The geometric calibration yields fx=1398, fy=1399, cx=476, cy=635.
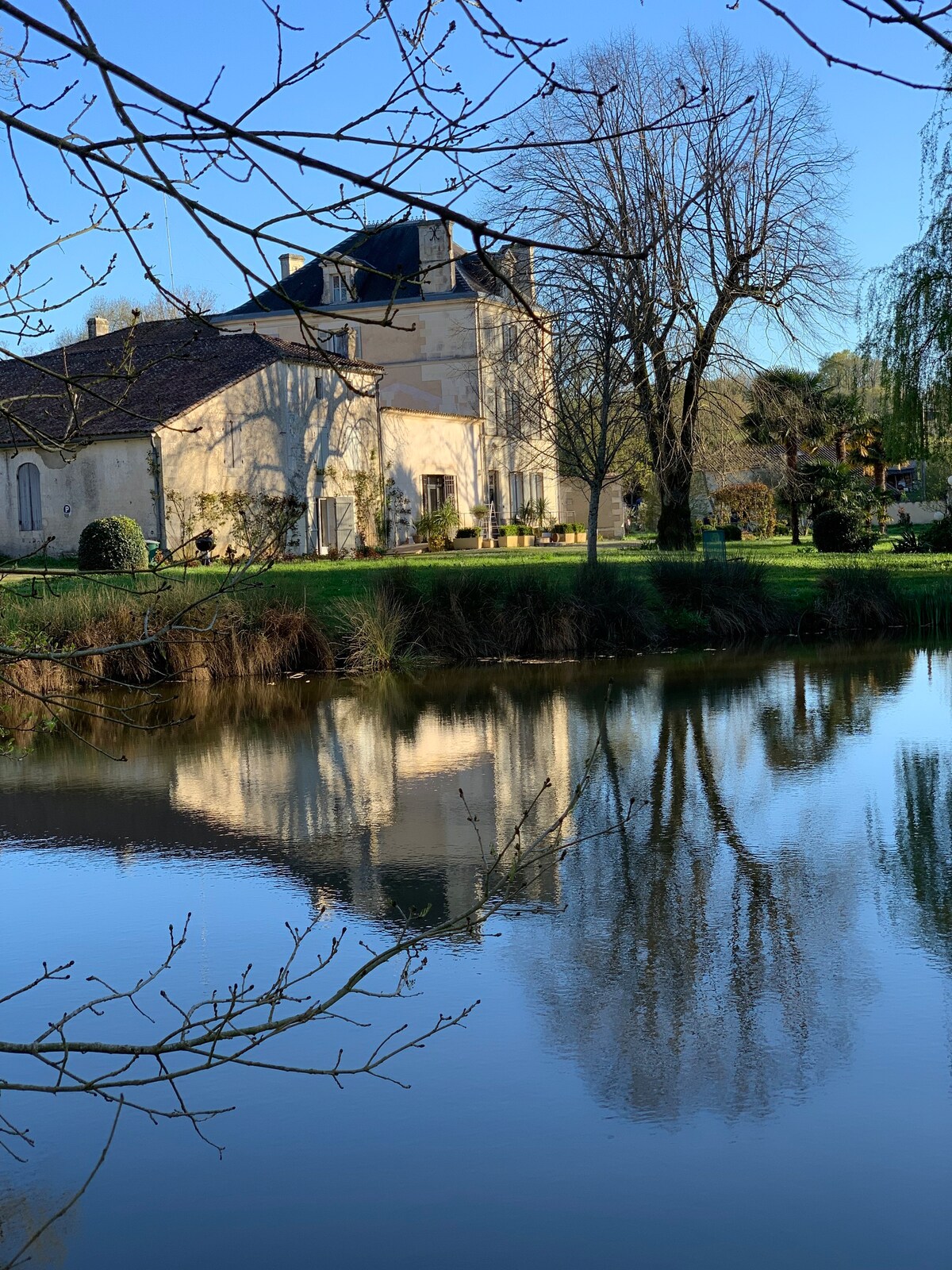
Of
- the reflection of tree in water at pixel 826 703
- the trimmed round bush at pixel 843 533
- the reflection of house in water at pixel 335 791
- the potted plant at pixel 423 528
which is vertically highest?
the potted plant at pixel 423 528

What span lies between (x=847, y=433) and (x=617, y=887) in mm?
40774

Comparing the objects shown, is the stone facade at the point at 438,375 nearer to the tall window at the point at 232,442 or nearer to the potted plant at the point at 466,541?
the potted plant at the point at 466,541

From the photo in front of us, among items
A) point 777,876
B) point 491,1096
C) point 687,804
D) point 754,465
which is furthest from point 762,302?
point 491,1096

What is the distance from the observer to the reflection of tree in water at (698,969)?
16.1 ft

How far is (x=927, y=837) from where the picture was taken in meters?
8.09

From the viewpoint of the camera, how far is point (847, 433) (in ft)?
150

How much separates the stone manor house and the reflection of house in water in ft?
35.1

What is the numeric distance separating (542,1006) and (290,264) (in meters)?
43.1

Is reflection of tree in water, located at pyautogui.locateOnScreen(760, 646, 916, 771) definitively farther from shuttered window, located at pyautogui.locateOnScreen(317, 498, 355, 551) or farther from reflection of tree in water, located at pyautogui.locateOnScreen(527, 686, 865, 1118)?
shuttered window, located at pyautogui.locateOnScreen(317, 498, 355, 551)

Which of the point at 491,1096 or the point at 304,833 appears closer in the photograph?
the point at 491,1096

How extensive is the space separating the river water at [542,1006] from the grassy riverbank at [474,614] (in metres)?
5.62

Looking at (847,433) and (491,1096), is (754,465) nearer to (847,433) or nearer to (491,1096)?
(847,433)

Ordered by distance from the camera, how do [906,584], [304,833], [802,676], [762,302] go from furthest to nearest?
[762,302] < [906,584] < [802,676] < [304,833]

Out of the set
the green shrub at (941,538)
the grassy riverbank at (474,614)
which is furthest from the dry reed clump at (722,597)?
the green shrub at (941,538)
